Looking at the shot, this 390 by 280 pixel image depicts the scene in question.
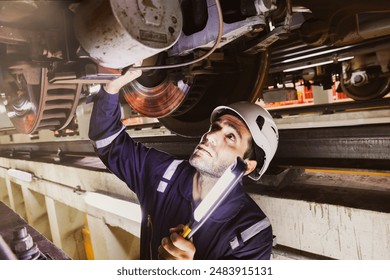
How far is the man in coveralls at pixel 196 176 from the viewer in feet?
4.25

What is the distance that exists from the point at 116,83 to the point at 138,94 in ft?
1.84

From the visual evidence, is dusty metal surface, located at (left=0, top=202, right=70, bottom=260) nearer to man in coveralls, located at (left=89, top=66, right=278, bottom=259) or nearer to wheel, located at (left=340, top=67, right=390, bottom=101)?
man in coveralls, located at (left=89, top=66, right=278, bottom=259)

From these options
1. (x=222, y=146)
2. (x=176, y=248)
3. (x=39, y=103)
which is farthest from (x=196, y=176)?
(x=39, y=103)

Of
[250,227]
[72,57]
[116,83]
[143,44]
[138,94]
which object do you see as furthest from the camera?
→ [138,94]

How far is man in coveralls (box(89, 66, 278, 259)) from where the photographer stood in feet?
4.25

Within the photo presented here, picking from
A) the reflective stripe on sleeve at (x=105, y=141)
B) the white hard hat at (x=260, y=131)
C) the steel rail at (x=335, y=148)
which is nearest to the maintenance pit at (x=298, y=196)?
the steel rail at (x=335, y=148)

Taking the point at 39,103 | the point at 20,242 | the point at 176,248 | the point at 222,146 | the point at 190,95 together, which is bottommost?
the point at 176,248

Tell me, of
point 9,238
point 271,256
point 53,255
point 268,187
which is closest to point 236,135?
point 268,187

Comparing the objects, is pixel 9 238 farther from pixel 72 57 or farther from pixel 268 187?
pixel 268 187

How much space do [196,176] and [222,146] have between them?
7.9 inches

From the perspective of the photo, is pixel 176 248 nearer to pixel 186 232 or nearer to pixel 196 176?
pixel 186 232

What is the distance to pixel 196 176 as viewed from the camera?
1452 millimetres

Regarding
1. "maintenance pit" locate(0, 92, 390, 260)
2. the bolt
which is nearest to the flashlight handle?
"maintenance pit" locate(0, 92, 390, 260)
